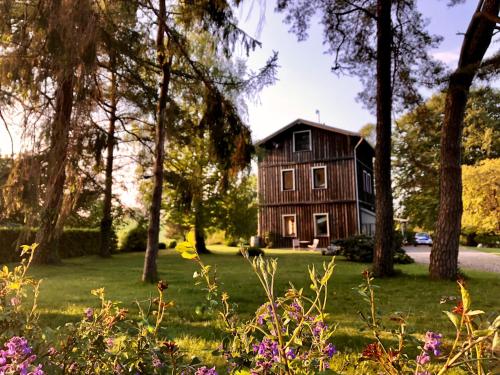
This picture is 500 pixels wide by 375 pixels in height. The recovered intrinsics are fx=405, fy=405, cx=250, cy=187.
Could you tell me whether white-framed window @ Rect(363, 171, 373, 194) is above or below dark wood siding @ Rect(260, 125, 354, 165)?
below

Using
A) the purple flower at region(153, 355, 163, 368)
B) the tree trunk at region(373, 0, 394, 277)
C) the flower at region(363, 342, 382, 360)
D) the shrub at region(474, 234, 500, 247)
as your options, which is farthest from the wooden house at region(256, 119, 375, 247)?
the flower at region(363, 342, 382, 360)

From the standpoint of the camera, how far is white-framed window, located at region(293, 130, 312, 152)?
2778 cm

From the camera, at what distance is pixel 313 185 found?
27.4m

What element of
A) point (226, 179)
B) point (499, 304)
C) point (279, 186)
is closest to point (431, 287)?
point (499, 304)

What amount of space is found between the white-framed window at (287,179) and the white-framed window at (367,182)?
5093mm

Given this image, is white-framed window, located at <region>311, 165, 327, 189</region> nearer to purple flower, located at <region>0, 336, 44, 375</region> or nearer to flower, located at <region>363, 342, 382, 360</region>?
flower, located at <region>363, 342, 382, 360</region>

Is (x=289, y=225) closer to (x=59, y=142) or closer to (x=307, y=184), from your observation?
(x=307, y=184)

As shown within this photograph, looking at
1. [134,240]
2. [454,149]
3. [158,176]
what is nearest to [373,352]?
[158,176]

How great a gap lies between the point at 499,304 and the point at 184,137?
8125 millimetres

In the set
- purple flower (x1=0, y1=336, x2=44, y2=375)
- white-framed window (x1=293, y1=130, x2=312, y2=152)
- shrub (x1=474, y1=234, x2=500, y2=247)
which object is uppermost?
white-framed window (x1=293, y1=130, x2=312, y2=152)

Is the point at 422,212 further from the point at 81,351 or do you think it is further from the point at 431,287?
the point at 81,351

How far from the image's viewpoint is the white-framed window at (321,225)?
26.7m

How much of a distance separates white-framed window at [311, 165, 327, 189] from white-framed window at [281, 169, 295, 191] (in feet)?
4.65

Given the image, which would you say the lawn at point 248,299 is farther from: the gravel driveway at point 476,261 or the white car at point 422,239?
the white car at point 422,239
